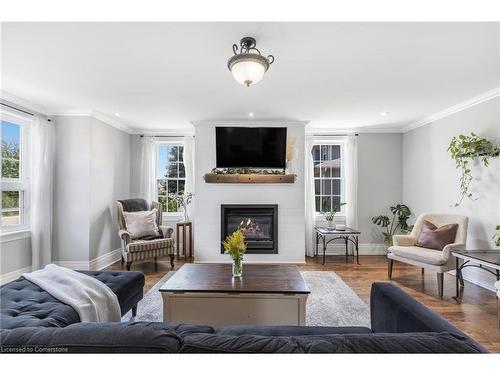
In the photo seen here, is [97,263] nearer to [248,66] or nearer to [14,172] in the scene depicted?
[14,172]

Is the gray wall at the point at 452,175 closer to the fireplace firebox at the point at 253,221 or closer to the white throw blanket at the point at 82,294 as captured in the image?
the fireplace firebox at the point at 253,221

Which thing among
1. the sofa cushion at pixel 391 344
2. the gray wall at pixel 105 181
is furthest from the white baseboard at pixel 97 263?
the sofa cushion at pixel 391 344

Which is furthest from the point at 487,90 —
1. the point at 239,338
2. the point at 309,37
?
the point at 239,338

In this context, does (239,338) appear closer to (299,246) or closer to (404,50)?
(404,50)

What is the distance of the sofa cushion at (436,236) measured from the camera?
133 inches

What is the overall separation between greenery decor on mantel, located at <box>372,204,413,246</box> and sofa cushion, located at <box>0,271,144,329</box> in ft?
14.3

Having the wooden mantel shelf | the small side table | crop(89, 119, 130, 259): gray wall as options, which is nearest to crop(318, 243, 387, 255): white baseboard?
the wooden mantel shelf

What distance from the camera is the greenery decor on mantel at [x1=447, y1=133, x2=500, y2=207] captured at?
3264 millimetres

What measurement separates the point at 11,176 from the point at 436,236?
5650 millimetres

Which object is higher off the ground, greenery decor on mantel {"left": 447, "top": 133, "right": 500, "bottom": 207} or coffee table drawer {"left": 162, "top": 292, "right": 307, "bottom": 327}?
greenery decor on mantel {"left": 447, "top": 133, "right": 500, "bottom": 207}

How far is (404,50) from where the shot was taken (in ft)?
7.19

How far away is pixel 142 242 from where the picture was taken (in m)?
3.99

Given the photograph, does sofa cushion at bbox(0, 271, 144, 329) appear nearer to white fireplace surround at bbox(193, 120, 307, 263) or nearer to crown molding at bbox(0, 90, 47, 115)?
white fireplace surround at bbox(193, 120, 307, 263)

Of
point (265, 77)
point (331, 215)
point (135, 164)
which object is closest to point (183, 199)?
point (135, 164)
